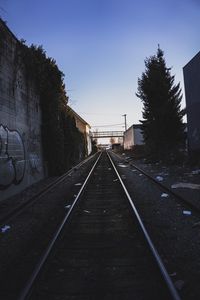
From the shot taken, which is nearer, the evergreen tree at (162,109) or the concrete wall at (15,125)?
the concrete wall at (15,125)

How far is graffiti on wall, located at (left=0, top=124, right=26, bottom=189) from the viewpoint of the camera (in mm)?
10148

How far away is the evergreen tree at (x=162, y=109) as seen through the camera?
25.6 meters

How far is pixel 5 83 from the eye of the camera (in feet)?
36.2

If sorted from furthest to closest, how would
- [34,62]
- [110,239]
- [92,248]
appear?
[34,62], [110,239], [92,248]


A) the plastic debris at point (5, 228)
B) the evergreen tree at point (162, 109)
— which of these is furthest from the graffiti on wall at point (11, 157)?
the evergreen tree at point (162, 109)

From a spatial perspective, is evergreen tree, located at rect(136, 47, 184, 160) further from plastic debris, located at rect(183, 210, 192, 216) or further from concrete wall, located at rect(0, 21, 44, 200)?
plastic debris, located at rect(183, 210, 192, 216)

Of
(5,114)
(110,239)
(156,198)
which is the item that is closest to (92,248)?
(110,239)

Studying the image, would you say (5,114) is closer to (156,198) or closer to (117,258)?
(156,198)

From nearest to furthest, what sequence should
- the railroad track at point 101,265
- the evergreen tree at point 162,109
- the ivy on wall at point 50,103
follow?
the railroad track at point 101,265, the ivy on wall at point 50,103, the evergreen tree at point 162,109

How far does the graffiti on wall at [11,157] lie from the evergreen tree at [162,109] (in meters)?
14.6

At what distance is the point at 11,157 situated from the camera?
11078 millimetres

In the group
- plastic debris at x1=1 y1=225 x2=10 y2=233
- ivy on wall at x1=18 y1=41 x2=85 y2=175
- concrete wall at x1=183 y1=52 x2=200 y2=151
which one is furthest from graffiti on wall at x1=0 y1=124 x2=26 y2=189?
concrete wall at x1=183 y1=52 x2=200 y2=151

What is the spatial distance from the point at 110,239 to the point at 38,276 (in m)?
1.95

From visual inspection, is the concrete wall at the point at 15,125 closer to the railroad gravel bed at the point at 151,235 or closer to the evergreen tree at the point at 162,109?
the railroad gravel bed at the point at 151,235
